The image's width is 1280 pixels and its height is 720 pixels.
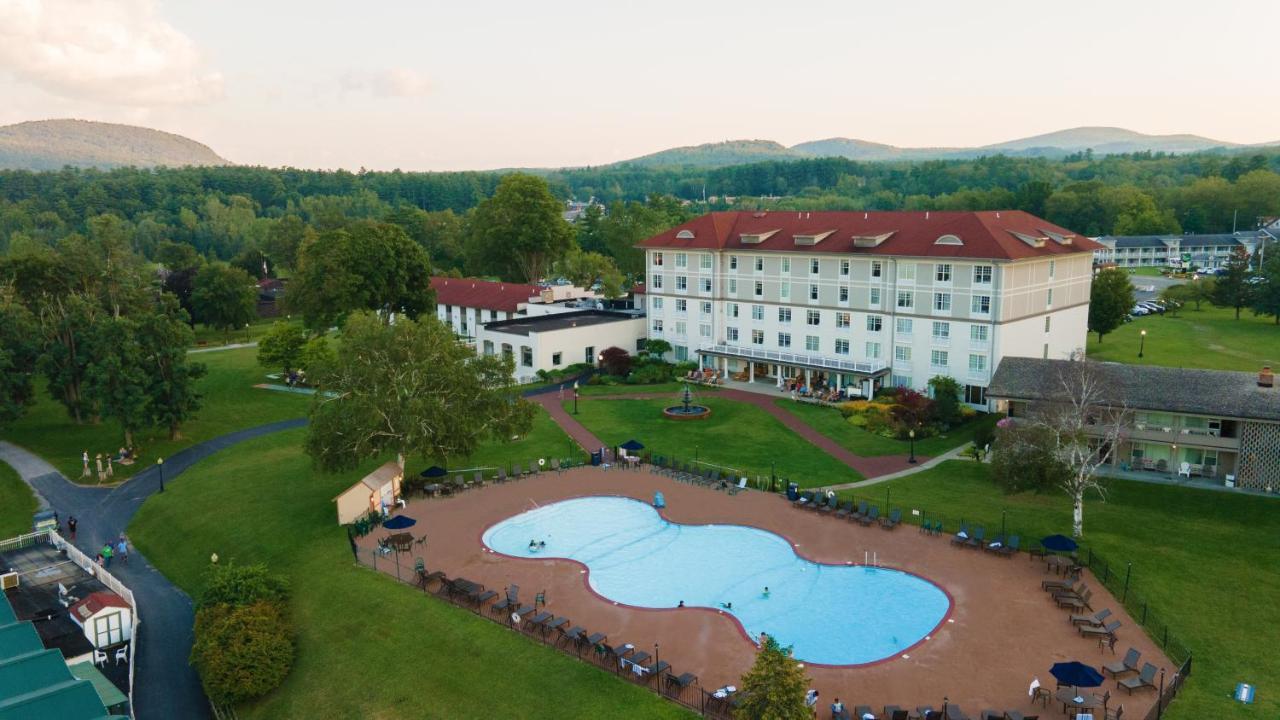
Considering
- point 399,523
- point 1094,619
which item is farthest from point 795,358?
point 1094,619

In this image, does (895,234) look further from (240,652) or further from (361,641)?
(240,652)

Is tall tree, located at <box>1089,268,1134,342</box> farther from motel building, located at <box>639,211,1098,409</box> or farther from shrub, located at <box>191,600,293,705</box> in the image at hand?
shrub, located at <box>191,600,293,705</box>

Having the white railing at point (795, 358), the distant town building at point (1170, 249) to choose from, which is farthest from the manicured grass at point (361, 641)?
the distant town building at point (1170, 249)

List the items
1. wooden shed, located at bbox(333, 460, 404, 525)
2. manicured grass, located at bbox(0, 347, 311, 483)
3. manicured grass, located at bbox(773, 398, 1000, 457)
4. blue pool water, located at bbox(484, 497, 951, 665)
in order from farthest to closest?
1. manicured grass, located at bbox(0, 347, 311, 483)
2. manicured grass, located at bbox(773, 398, 1000, 457)
3. wooden shed, located at bbox(333, 460, 404, 525)
4. blue pool water, located at bbox(484, 497, 951, 665)

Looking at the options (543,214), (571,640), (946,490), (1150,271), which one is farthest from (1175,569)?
(1150,271)

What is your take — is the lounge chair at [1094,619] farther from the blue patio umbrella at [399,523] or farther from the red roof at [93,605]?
the red roof at [93,605]

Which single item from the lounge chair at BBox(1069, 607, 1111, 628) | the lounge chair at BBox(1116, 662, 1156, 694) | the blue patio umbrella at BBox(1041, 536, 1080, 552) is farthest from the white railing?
the lounge chair at BBox(1116, 662, 1156, 694)
